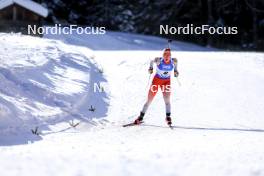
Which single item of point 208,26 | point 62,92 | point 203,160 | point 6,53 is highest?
point 208,26

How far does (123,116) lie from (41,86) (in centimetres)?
228

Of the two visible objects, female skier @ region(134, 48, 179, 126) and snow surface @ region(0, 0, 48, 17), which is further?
snow surface @ region(0, 0, 48, 17)

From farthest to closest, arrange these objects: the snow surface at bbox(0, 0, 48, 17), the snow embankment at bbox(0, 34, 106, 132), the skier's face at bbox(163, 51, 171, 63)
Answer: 1. the snow surface at bbox(0, 0, 48, 17)
2. the skier's face at bbox(163, 51, 171, 63)
3. the snow embankment at bbox(0, 34, 106, 132)

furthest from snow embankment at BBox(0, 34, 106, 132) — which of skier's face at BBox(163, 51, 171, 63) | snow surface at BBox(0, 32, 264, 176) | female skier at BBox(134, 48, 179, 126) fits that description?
skier's face at BBox(163, 51, 171, 63)

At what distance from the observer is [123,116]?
1266 centimetres

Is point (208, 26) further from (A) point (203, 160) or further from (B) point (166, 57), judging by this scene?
(A) point (203, 160)

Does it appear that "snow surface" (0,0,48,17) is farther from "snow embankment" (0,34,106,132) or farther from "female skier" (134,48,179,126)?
"female skier" (134,48,179,126)

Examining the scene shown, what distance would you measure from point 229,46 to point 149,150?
29533mm

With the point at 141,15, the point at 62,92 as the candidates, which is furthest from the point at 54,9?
the point at 62,92

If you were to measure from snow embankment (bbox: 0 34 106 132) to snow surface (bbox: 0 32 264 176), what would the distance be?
0.10ft

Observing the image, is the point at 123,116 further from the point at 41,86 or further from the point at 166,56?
the point at 41,86

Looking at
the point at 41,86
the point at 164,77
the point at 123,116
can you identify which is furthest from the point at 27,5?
the point at 164,77

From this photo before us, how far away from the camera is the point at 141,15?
138ft

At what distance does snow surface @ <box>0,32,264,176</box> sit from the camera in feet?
24.8
